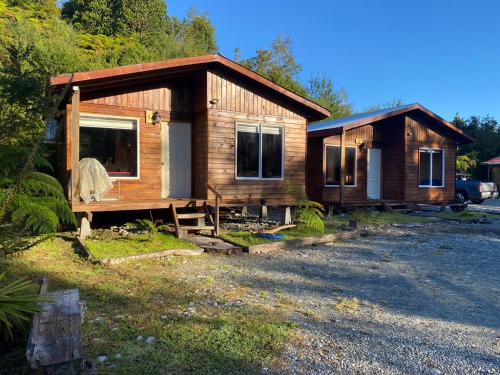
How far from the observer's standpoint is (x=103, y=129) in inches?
400

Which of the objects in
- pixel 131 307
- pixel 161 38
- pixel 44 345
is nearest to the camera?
pixel 44 345

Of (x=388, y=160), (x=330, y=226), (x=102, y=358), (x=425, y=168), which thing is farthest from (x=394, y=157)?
(x=102, y=358)

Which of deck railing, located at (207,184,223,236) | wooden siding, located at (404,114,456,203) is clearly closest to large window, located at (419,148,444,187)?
→ wooden siding, located at (404,114,456,203)

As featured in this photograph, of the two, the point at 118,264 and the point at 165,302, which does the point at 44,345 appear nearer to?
the point at 165,302

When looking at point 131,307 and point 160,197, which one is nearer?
point 131,307

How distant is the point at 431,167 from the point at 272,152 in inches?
336

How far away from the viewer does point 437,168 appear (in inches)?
679

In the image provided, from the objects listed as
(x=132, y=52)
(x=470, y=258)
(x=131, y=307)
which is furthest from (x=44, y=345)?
(x=132, y=52)

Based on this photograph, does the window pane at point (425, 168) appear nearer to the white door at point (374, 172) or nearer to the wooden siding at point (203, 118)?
the white door at point (374, 172)

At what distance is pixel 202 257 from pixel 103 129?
424 centimetres

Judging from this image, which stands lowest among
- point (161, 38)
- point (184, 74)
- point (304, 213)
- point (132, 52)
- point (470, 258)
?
point (470, 258)

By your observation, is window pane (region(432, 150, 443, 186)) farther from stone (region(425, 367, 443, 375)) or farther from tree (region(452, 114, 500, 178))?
tree (region(452, 114, 500, 178))

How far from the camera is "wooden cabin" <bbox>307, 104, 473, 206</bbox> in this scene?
1584 centimetres

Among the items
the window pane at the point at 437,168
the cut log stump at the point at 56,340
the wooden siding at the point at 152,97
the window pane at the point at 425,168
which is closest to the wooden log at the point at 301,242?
the wooden siding at the point at 152,97
